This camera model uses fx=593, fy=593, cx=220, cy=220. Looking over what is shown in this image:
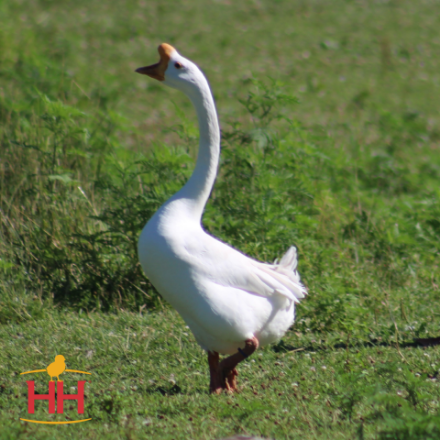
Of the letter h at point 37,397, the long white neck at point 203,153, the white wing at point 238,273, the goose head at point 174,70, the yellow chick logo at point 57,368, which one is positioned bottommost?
the yellow chick logo at point 57,368

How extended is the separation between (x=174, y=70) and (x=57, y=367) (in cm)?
193

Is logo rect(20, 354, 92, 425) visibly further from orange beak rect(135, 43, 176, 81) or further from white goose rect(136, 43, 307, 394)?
orange beak rect(135, 43, 176, 81)

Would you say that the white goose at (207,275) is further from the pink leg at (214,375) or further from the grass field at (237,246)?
the grass field at (237,246)

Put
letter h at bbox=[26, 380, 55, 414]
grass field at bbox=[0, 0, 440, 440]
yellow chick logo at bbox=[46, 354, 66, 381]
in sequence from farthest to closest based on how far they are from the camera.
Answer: yellow chick logo at bbox=[46, 354, 66, 381] → letter h at bbox=[26, 380, 55, 414] → grass field at bbox=[0, 0, 440, 440]

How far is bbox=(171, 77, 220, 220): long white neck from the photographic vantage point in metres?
3.42

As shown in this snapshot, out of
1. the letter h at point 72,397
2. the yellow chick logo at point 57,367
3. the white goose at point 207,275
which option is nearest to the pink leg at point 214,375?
the white goose at point 207,275

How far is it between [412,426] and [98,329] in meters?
2.65

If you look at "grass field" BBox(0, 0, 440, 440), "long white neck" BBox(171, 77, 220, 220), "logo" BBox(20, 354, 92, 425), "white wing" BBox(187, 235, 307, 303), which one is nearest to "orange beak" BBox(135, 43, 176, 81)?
"long white neck" BBox(171, 77, 220, 220)

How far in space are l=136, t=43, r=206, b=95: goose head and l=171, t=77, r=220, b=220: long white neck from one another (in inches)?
1.3

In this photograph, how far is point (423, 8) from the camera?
16.8m

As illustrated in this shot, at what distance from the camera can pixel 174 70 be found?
3.38 metres

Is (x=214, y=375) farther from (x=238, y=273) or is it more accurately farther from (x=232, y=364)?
(x=238, y=273)

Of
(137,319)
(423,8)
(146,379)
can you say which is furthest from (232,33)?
(146,379)

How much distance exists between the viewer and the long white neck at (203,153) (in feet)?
11.2
